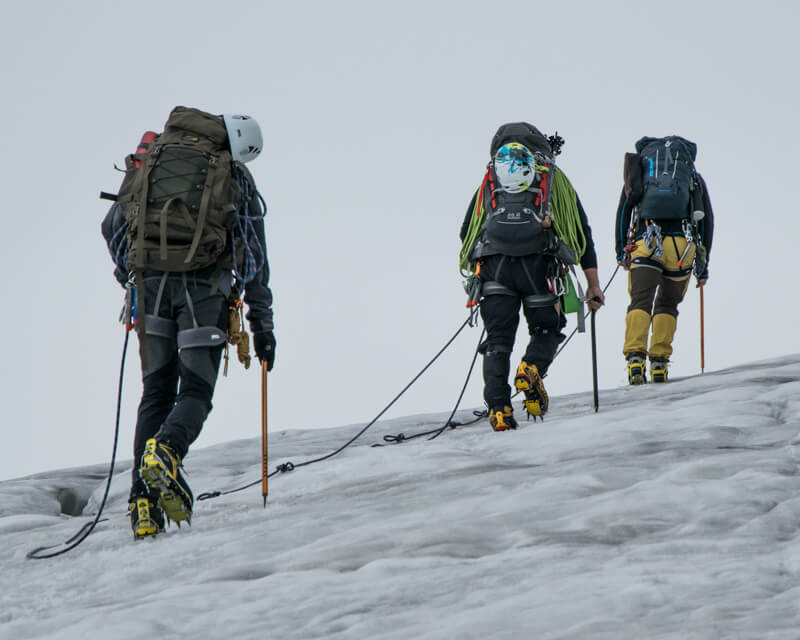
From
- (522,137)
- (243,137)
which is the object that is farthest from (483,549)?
(522,137)

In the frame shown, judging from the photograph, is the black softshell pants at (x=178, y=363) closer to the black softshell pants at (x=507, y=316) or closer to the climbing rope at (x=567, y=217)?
the black softshell pants at (x=507, y=316)

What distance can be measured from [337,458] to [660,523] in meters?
4.07

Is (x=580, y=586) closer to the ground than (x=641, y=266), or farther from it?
closer to the ground

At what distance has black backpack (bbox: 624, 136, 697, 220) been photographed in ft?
36.1

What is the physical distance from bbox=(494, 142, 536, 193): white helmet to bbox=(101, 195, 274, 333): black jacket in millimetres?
2388

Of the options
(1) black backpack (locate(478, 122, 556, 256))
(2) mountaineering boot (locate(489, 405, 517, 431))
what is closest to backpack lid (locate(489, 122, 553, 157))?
(1) black backpack (locate(478, 122, 556, 256))

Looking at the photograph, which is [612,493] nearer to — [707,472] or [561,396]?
[707,472]

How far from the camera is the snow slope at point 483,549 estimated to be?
3.77 m

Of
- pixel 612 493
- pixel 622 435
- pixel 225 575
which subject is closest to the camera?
pixel 225 575

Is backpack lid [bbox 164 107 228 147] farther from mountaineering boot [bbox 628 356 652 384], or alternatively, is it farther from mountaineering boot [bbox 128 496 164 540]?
mountaineering boot [bbox 628 356 652 384]

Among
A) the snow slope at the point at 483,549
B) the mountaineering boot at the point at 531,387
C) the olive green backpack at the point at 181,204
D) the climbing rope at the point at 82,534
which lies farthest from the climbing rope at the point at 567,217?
the climbing rope at the point at 82,534

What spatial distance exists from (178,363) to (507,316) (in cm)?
287

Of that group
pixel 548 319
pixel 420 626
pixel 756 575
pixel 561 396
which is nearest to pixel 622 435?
pixel 548 319

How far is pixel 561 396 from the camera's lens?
11766mm
